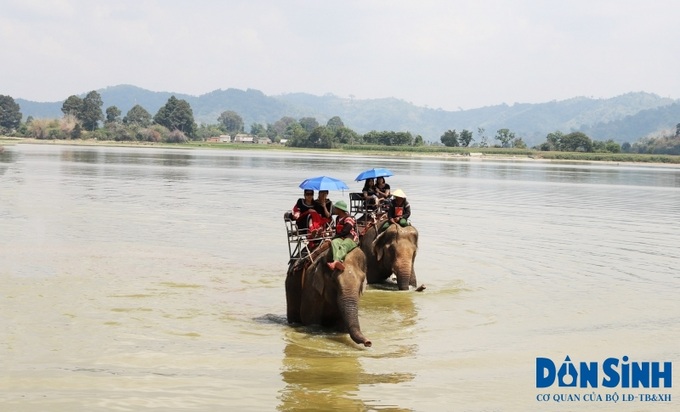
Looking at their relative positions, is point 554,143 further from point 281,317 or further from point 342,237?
point 342,237

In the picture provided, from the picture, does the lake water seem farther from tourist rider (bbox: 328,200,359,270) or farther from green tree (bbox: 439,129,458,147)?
green tree (bbox: 439,129,458,147)

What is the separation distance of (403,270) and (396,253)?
1.47 feet

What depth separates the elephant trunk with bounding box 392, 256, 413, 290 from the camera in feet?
63.0

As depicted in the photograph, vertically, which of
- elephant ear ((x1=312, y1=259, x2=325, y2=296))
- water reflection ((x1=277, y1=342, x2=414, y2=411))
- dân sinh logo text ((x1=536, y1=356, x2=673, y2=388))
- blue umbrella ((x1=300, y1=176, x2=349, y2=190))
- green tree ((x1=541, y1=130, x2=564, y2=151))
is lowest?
dân sinh logo text ((x1=536, y1=356, x2=673, y2=388))

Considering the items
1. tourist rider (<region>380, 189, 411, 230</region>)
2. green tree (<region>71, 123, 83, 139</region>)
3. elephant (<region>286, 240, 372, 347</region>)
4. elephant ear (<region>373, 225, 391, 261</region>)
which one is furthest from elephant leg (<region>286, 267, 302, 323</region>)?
green tree (<region>71, 123, 83, 139</region>)

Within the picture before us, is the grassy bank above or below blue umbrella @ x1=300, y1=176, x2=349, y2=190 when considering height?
below

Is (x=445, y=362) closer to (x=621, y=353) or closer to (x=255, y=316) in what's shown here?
(x=621, y=353)

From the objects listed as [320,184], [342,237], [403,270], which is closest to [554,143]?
[403,270]

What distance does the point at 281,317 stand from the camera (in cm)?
1680

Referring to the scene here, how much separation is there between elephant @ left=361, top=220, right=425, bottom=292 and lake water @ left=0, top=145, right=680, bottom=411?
53cm

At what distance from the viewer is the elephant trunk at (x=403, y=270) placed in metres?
19.2

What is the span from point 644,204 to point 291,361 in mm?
39892

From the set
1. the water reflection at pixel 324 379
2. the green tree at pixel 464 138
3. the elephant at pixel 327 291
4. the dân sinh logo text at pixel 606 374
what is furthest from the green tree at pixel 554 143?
the water reflection at pixel 324 379

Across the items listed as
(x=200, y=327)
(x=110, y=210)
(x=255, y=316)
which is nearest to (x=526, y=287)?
(x=255, y=316)
